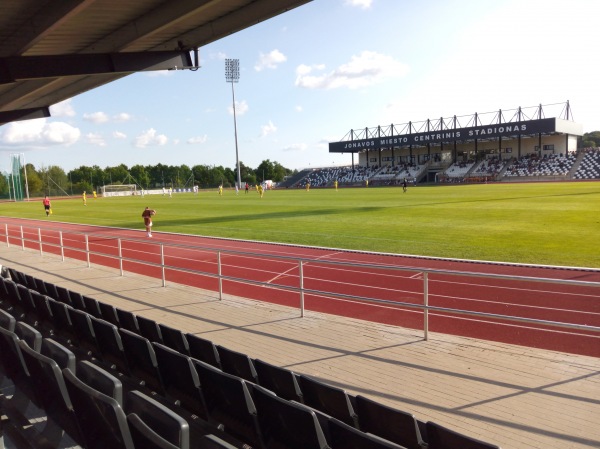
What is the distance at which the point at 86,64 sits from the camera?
961cm

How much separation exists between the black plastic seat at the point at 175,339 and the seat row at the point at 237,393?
0.01m

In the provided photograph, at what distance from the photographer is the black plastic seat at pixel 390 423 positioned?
105 inches

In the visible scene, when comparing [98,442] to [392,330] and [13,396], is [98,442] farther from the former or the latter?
[392,330]

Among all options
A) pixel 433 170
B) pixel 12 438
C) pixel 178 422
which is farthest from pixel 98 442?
pixel 433 170

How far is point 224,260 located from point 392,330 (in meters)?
8.45

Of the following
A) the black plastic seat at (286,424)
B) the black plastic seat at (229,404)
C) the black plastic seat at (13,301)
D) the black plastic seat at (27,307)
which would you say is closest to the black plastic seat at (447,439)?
the black plastic seat at (286,424)

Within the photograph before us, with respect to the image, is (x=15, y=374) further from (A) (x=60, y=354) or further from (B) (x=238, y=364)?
(B) (x=238, y=364)

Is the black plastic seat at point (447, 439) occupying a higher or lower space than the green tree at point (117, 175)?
lower

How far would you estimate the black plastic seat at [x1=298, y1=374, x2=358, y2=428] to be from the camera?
3057mm

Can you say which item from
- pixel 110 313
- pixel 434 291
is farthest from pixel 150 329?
pixel 434 291

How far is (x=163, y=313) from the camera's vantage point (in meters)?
8.13

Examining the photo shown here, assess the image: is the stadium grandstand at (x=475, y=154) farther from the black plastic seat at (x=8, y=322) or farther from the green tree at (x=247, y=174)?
the black plastic seat at (x=8, y=322)

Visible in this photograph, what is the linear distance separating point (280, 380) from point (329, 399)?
49 cm

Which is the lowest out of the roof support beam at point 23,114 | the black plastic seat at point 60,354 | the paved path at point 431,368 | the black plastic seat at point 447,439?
the paved path at point 431,368
